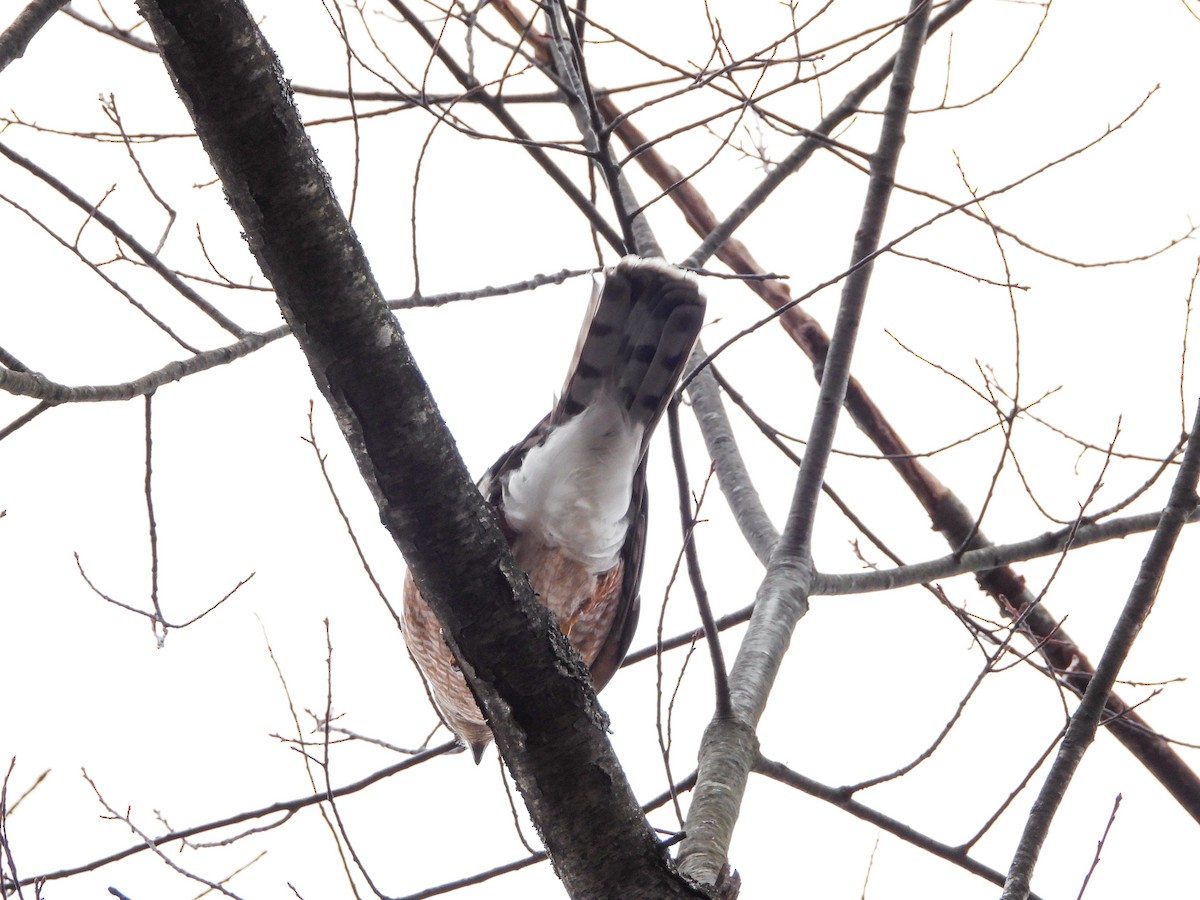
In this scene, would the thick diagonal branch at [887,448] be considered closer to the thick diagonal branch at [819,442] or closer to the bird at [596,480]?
the thick diagonal branch at [819,442]

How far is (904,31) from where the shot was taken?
3.14 metres

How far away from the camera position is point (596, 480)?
3.30 m

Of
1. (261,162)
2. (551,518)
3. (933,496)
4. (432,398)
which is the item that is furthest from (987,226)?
(261,162)

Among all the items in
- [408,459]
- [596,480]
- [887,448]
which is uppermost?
[887,448]

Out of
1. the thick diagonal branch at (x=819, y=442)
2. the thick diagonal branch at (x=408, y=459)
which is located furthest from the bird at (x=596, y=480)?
the thick diagonal branch at (x=408, y=459)

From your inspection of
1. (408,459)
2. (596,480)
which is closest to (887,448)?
(596,480)

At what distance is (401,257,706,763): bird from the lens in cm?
294

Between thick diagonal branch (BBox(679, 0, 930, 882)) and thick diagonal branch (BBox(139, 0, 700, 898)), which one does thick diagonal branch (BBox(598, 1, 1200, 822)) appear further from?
thick diagonal branch (BBox(139, 0, 700, 898))

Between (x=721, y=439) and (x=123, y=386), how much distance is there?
2060 mm

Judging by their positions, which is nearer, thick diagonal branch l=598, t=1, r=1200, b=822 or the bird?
the bird

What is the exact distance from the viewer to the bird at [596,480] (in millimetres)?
2938

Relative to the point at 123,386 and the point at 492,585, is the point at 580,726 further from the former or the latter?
the point at 123,386

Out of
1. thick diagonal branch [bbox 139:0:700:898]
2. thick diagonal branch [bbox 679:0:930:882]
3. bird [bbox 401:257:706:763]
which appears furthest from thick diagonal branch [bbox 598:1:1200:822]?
thick diagonal branch [bbox 139:0:700:898]

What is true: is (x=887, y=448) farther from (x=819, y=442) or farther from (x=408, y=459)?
(x=408, y=459)
